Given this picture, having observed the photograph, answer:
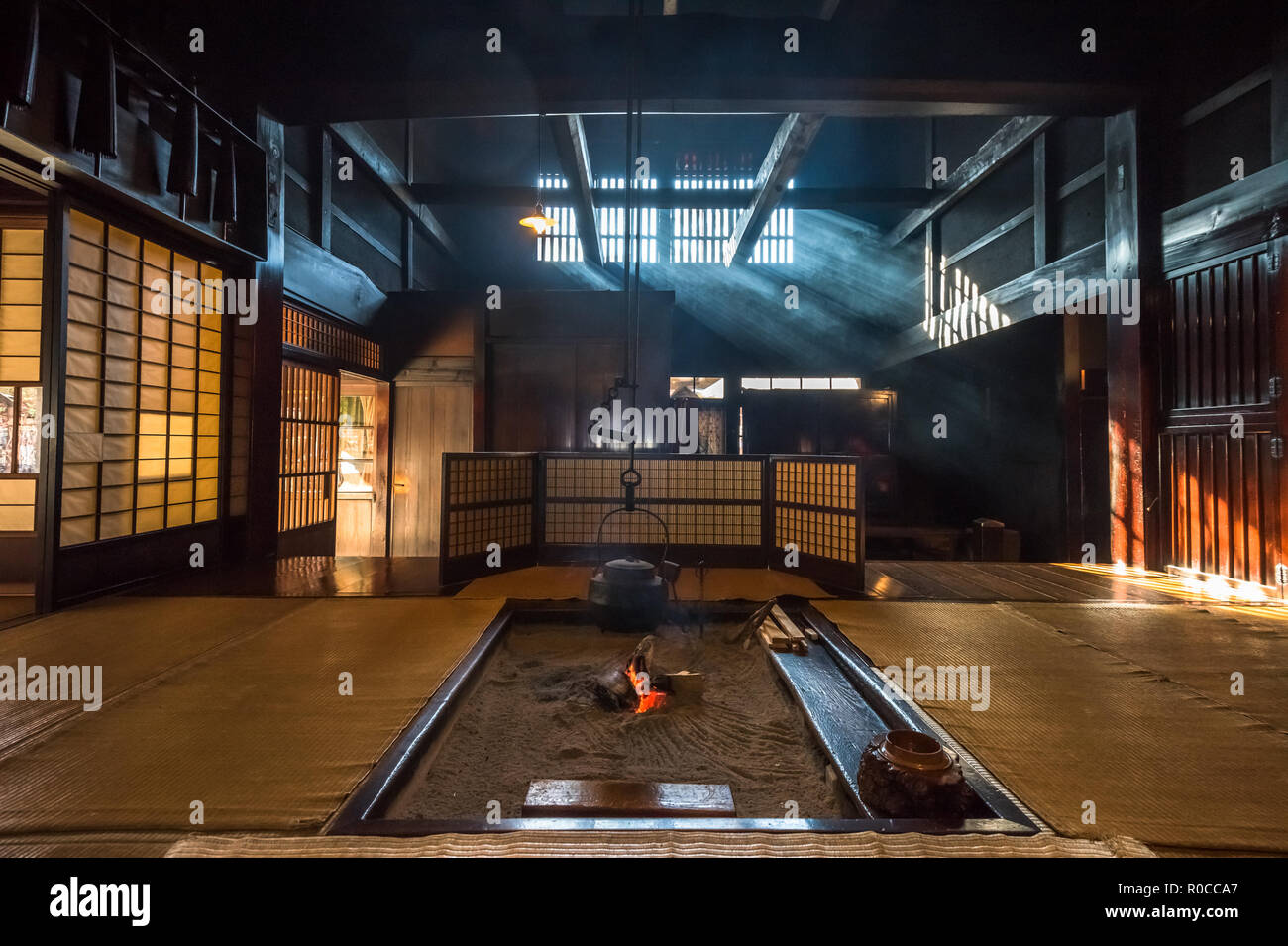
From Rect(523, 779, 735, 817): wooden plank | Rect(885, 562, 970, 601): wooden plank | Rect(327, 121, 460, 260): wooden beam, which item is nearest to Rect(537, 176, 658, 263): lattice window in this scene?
Rect(327, 121, 460, 260): wooden beam

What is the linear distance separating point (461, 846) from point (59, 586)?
4222 millimetres

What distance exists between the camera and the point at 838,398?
1020cm

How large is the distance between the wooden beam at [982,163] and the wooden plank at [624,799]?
7.54 metres

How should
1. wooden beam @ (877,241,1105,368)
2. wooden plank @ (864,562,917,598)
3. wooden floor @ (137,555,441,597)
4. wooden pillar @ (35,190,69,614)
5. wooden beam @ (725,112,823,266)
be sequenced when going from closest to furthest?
1. wooden pillar @ (35,190,69,614)
2. wooden floor @ (137,555,441,597)
3. wooden plank @ (864,562,917,598)
4. wooden beam @ (877,241,1105,368)
5. wooden beam @ (725,112,823,266)

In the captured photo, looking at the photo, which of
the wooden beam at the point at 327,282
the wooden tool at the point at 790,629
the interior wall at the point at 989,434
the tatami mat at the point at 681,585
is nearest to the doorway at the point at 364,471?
the wooden beam at the point at 327,282

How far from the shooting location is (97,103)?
3.62 meters

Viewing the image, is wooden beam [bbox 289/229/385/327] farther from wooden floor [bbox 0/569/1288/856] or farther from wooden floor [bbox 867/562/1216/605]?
wooden floor [bbox 867/562/1216/605]

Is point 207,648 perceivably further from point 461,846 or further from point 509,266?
point 509,266

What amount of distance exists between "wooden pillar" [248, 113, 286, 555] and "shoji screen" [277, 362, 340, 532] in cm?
27

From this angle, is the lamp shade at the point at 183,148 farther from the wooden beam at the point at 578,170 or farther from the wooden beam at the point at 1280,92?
the wooden beam at the point at 1280,92

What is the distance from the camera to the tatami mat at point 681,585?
454 cm

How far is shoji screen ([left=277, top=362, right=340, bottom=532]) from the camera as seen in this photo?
20.0ft

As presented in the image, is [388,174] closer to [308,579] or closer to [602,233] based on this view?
[602,233]
